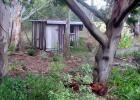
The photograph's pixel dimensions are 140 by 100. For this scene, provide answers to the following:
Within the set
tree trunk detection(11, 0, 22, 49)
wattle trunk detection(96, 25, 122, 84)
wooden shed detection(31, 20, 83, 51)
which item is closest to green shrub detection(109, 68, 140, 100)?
wattle trunk detection(96, 25, 122, 84)

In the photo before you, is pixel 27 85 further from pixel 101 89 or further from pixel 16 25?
pixel 16 25

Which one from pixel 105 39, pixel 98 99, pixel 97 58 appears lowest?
pixel 98 99

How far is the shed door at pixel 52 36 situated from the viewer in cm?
2239

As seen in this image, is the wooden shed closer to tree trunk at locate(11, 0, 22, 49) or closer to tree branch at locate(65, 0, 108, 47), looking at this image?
tree trunk at locate(11, 0, 22, 49)

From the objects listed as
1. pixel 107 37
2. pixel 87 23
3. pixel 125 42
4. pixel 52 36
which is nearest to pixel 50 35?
pixel 52 36

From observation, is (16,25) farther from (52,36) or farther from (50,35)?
(52,36)

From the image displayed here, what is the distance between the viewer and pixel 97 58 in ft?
29.8

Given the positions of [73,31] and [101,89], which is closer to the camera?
[101,89]

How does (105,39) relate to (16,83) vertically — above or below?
above

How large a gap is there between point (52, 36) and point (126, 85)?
44.7 feet

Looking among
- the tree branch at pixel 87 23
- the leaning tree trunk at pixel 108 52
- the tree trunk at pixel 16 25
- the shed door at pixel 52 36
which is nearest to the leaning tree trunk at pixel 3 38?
the tree branch at pixel 87 23

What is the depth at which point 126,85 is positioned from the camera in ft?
31.0

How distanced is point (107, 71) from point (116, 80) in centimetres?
85

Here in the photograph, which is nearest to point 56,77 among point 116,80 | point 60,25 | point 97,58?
point 97,58
